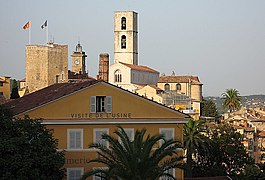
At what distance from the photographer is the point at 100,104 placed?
39562 mm

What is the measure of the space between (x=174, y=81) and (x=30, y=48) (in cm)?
5502

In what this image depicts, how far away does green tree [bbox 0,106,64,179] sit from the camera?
3077 centimetres

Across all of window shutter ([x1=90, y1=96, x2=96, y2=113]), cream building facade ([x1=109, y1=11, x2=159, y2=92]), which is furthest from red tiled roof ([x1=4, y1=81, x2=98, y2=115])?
cream building facade ([x1=109, y1=11, x2=159, y2=92])

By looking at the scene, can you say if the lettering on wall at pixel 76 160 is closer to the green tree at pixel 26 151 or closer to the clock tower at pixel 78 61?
the green tree at pixel 26 151

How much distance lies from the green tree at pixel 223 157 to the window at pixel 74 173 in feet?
48.5

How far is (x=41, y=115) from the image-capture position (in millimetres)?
38469

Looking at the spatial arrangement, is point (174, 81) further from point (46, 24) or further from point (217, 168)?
point (217, 168)

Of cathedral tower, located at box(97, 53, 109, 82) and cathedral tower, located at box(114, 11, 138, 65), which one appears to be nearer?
cathedral tower, located at box(97, 53, 109, 82)

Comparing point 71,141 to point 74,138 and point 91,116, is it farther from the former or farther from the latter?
point 91,116

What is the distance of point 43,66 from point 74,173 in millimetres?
56582

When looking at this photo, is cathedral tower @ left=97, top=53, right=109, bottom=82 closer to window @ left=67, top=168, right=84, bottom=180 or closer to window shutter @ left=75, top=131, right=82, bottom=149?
window shutter @ left=75, top=131, right=82, bottom=149

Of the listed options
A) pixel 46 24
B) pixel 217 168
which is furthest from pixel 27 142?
pixel 46 24

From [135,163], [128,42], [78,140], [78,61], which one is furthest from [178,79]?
[135,163]

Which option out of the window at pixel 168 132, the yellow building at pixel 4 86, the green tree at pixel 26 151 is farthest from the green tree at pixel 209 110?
the green tree at pixel 26 151
